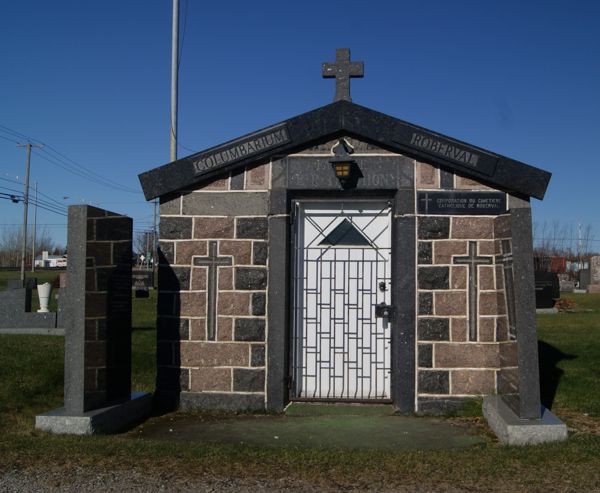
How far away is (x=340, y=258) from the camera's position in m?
8.11

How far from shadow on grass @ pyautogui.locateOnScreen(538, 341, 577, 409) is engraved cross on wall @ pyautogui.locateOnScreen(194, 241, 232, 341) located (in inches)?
159

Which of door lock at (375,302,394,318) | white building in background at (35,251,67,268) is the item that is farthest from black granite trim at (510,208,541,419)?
white building in background at (35,251,67,268)

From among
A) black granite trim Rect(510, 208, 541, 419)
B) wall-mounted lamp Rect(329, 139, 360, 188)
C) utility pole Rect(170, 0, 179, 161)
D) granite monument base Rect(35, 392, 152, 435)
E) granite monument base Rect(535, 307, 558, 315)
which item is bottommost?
granite monument base Rect(35, 392, 152, 435)

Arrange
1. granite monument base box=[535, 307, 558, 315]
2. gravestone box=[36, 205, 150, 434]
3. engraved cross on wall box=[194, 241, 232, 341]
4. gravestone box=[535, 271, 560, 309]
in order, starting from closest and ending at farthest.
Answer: gravestone box=[36, 205, 150, 434]
engraved cross on wall box=[194, 241, 232, 341]
granite monument base box=[535, 307, 558, 315]
gravestone box=[535, 271, 560, 309]

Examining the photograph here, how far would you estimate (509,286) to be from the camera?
6660 millimetres

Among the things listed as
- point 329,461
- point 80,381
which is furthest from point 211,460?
point 80,381

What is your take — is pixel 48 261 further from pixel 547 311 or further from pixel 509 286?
pixel 509 286

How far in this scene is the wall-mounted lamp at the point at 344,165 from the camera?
25.4ft

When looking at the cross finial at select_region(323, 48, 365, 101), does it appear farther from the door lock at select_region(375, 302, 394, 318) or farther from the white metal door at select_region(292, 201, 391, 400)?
the door lock at select_region(375, 302, 394, 318)

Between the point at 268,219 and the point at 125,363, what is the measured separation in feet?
7.49

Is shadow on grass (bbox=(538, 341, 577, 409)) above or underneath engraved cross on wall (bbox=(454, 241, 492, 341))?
underneath

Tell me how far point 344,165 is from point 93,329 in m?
3.26

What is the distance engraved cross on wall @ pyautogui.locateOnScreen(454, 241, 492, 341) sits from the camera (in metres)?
7.64

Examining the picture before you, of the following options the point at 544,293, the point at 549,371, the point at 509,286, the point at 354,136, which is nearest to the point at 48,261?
the point at 544,293
